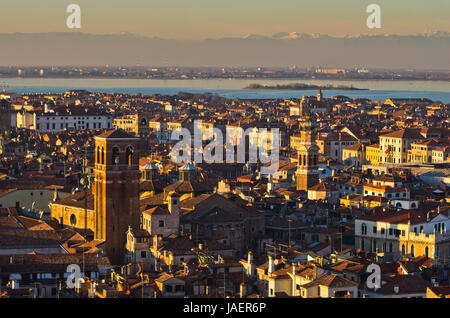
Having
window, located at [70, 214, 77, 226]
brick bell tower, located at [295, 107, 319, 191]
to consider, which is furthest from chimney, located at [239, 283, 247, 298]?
Result: brick bell tower, located at [295, 107, 319, 191]

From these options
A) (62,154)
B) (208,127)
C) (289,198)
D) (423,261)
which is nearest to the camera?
(423,261)

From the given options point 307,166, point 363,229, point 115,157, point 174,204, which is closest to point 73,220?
point 115,157

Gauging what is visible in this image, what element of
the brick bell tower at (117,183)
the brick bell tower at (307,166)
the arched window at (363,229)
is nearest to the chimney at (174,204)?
the brick bell tower at (117,183)

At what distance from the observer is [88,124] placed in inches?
3519

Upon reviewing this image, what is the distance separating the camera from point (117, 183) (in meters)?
24.6

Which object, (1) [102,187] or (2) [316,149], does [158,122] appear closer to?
(2) [316,149]

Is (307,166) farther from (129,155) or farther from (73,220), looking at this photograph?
(129,155)

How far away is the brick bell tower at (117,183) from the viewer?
80.1ft

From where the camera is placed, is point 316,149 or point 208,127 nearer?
point 316,149

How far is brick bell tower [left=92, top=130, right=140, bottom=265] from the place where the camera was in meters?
24.4

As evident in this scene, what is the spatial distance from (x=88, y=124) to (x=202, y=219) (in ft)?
213

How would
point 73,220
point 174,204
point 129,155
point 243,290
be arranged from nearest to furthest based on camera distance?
point 243,290 < point 174,204 < point 129,155 < point 73,220

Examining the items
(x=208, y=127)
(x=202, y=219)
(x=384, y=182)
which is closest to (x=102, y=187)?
(x=202, y=219)

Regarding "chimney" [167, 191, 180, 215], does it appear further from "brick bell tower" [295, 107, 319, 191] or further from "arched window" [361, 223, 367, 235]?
"brick bell tower" [295, 107, 319, 191]
